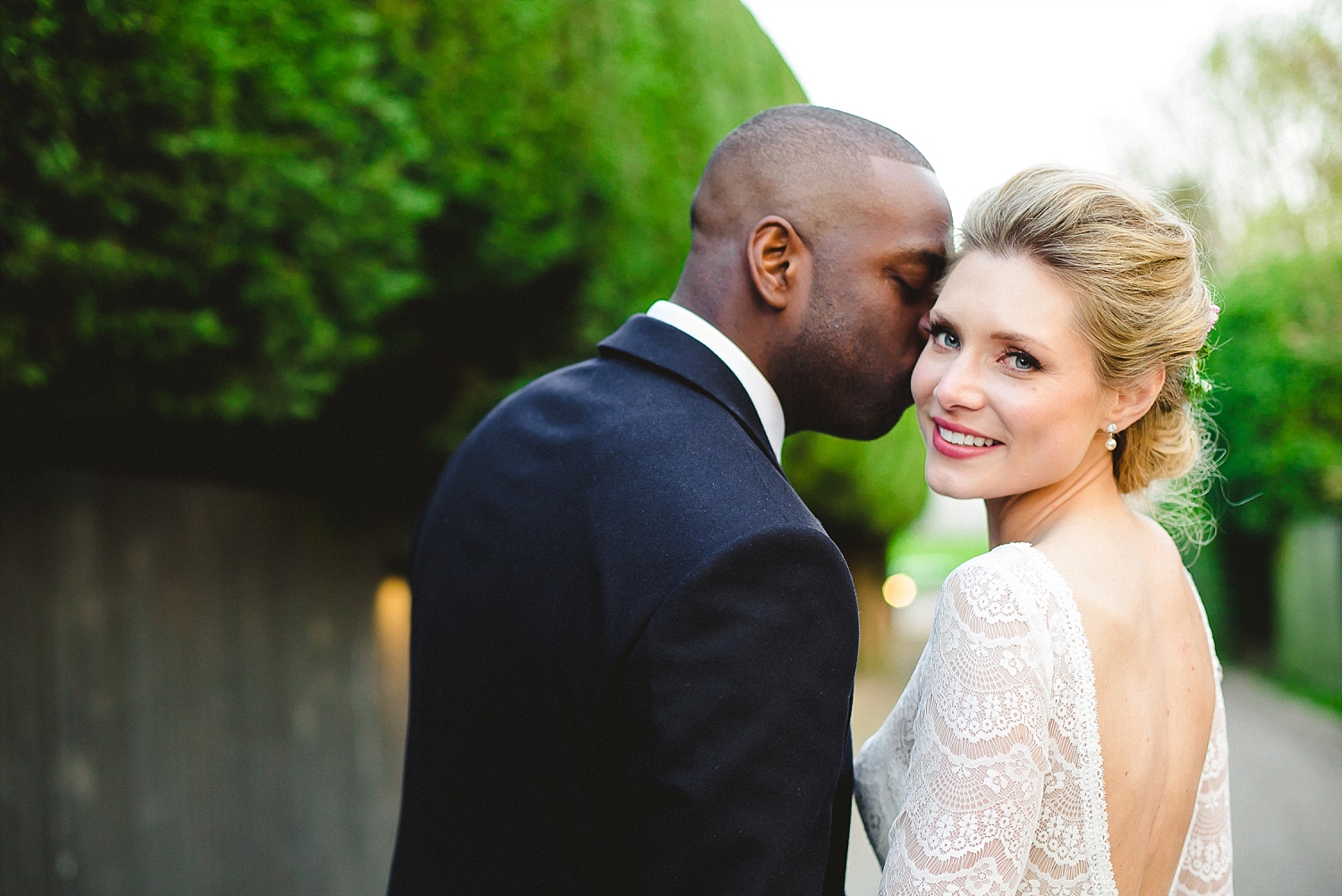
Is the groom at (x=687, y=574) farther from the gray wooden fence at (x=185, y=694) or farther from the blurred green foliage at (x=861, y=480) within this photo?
the blurred green foliage at (x=861, y=480)

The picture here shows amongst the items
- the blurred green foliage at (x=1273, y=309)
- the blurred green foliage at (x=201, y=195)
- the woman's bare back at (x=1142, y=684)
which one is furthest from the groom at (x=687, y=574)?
the blurred green foliage at (x=1273, y=309)

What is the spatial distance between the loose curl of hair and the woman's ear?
25 mm

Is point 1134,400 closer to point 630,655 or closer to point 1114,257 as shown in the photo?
point 1114,257

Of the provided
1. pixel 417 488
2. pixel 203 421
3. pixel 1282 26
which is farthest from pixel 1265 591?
pixel 203 421

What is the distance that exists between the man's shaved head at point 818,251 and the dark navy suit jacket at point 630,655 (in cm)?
21

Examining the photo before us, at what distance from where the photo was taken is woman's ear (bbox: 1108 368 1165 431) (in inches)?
83.9

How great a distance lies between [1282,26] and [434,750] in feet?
55.7

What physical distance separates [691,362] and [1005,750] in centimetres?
93

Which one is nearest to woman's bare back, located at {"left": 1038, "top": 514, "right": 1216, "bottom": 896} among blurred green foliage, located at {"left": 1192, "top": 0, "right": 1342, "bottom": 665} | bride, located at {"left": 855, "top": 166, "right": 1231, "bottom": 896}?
bride, located at {"left": 855, "top": 166, "right": 1231, "bottom": 896}

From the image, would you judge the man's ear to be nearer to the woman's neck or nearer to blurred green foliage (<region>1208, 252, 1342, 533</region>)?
the woman's neck

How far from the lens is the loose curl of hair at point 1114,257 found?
2.00 meters

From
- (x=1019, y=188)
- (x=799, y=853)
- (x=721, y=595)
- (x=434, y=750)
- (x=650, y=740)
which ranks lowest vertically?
→ (x=434, y=750)

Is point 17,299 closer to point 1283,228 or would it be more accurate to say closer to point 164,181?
point 164,181

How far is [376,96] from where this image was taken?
11.7 feet
